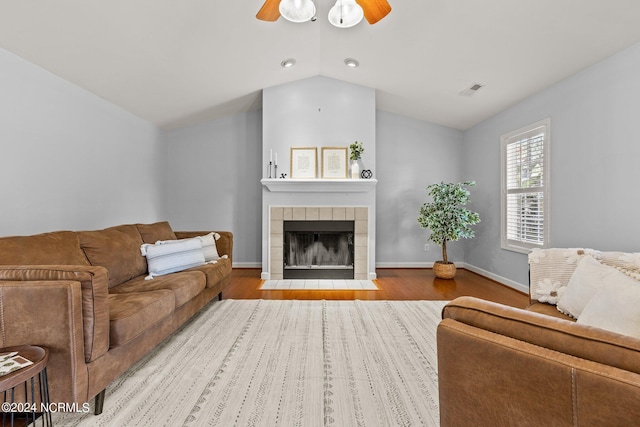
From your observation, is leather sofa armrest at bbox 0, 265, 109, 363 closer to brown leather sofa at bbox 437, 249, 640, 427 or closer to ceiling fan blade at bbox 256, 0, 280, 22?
brown leather sofa at bbox 437, 249, 640, 427

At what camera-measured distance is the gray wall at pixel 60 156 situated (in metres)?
2.56

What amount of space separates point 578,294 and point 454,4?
247cm

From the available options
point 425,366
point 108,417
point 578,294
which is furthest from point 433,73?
point 108,417

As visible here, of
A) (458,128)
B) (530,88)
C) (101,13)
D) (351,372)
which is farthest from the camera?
(458,128)

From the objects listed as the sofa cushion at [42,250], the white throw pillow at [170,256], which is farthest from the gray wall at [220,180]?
the sofa cushion at [42,250]

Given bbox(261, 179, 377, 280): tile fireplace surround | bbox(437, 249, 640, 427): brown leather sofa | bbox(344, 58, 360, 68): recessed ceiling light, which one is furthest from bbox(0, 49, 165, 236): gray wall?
bbox(437, 249, 640, 427): brown leather sofa

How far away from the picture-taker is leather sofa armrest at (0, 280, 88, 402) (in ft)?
4.88

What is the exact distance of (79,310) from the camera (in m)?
1.52

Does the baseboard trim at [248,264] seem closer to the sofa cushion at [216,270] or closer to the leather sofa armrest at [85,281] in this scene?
the sofa cushion at [216,270]

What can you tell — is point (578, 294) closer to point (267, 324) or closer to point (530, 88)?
point (267, 324)

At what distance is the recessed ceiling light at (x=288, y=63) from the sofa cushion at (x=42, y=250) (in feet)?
10.3

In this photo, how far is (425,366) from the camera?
7.20 ft

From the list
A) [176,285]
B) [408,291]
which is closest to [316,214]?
[408,291]

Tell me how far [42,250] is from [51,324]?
815mm
